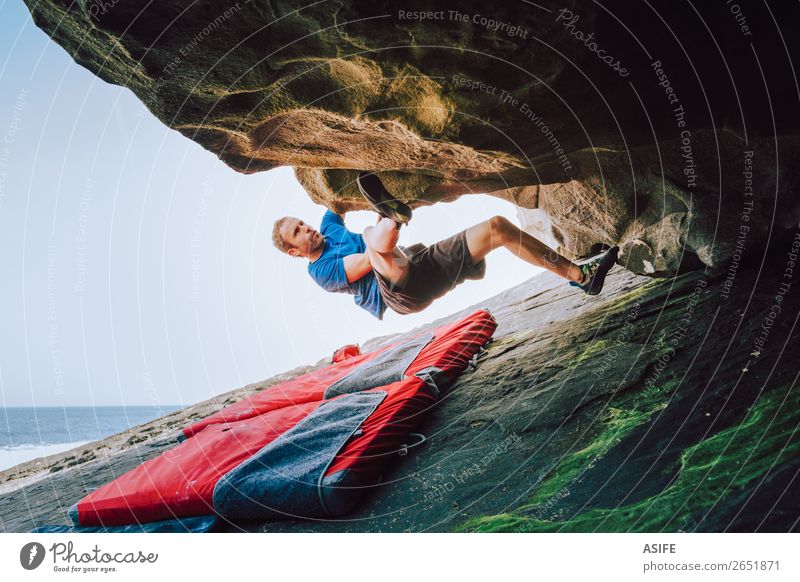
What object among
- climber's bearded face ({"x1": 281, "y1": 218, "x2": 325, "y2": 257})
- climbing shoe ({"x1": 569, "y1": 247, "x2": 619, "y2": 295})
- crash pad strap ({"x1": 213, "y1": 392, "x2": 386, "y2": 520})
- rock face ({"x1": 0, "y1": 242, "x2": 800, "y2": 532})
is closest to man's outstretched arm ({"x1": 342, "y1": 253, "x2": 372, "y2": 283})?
climber's bearded face ({"x1": 281, "y1": 218, "x2": 325, "y2": 257})

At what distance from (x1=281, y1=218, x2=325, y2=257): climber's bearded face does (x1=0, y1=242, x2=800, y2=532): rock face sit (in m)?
1.44

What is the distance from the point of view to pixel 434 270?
333 centimetres

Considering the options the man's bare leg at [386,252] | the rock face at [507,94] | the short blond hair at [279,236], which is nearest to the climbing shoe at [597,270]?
the rock face at [507,94]

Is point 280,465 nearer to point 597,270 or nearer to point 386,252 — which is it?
point 386,252

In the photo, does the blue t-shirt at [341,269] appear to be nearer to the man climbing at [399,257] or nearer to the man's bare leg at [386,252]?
the man climbing at [399,257]

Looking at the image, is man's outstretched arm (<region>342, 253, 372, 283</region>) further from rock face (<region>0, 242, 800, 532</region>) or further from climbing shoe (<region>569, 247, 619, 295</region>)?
climbing shoe (<region>569, 247, 619, 295</region>)

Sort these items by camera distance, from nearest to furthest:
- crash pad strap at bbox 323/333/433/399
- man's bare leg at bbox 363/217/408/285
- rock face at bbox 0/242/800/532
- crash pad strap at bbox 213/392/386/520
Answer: rock face at bbox 0/242/800/532, crash pad strap at bbox 213/392/386/520, crash pad strap at bbox 323/333/433/399, man's bare leg at bbox 363/217/408/285

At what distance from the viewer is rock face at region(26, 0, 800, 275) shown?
173cm

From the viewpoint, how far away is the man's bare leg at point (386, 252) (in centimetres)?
315

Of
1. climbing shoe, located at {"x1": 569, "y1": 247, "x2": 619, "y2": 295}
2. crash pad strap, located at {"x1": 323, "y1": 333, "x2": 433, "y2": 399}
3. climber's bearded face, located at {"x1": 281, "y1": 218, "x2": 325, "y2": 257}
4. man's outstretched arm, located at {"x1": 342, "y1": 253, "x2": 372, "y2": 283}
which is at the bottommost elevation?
crash pad strap, located at {"x1": 323, "y1": 333, "x2": 433, "y2": 399}

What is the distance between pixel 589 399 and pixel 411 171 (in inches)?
72.2
